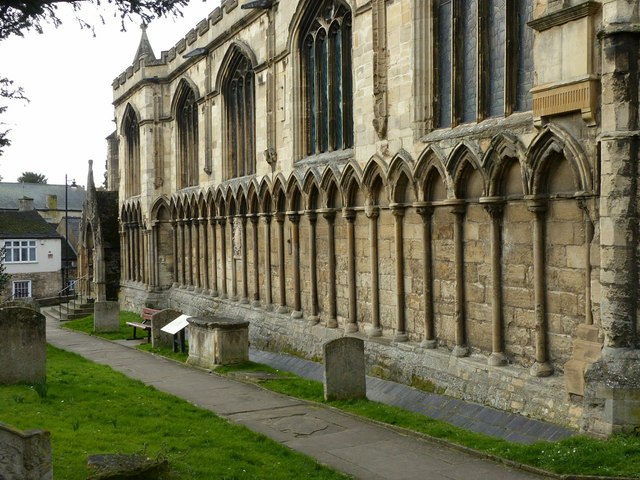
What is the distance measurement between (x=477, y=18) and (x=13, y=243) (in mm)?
45713

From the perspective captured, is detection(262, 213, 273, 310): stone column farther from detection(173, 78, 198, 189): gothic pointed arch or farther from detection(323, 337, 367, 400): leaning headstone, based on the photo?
detection(323, 337, 367, 400): leaning headstone

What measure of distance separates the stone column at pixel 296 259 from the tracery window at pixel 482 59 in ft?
18.9

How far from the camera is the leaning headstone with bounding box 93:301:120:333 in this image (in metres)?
23.4

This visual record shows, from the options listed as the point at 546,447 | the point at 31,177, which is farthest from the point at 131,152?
the point at 31,177

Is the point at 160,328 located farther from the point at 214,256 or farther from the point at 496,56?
the point at 496,56

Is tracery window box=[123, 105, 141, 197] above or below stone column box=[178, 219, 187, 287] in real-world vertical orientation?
above

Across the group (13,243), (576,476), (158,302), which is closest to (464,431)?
(576,476)

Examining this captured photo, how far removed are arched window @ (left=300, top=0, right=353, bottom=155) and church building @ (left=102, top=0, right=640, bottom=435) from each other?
44 mm

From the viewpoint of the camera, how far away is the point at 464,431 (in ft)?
33.4

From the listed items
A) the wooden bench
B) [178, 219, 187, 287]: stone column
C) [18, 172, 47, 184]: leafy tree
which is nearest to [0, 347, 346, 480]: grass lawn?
the wooden bench

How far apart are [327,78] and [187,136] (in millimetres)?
11113

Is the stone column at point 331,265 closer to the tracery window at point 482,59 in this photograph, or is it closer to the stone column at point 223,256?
the tracery window at point 482,59

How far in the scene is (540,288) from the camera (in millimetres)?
10219

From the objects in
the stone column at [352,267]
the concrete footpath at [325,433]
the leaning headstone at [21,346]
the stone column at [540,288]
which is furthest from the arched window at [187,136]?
the stone column at [540,288]
